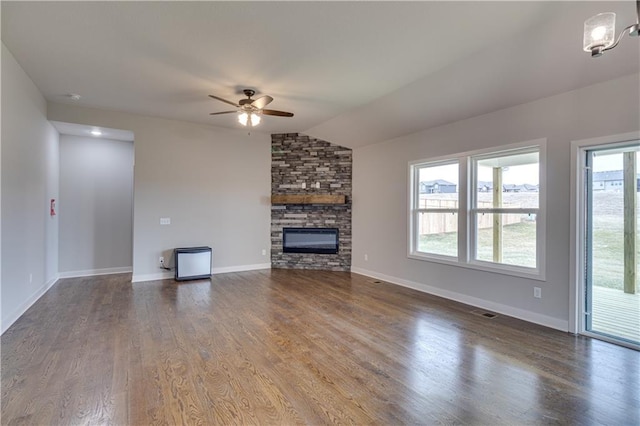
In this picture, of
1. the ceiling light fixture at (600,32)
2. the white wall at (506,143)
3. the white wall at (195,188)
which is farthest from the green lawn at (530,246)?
the white wall at (195,188)

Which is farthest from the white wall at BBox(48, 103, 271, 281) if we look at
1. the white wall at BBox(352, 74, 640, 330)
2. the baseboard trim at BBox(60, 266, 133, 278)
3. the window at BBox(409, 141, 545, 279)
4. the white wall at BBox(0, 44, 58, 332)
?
the window at BBox(409, 141, 545, 279)

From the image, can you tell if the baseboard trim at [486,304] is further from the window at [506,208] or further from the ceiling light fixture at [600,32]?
the ceiling light fixture at [600,32]

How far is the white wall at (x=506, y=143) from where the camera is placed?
129 inches

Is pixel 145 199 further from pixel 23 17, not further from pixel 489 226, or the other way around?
pixel 489 226

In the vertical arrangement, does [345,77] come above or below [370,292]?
above

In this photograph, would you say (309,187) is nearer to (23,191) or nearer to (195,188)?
(195,188)

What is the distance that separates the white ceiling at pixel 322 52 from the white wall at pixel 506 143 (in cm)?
21

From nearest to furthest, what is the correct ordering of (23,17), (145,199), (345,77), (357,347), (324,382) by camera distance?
(324,382)
(23,17)
(357,347)
(345,77)
(145,199)

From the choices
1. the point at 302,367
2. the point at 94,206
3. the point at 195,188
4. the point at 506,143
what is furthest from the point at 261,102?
the point at 94,206

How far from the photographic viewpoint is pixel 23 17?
9.14ft

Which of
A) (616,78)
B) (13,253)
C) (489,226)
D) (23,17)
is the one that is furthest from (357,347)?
(23,17)

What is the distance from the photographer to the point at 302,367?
8.75 ft

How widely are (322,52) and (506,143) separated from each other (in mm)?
2660

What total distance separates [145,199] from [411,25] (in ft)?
17.1
